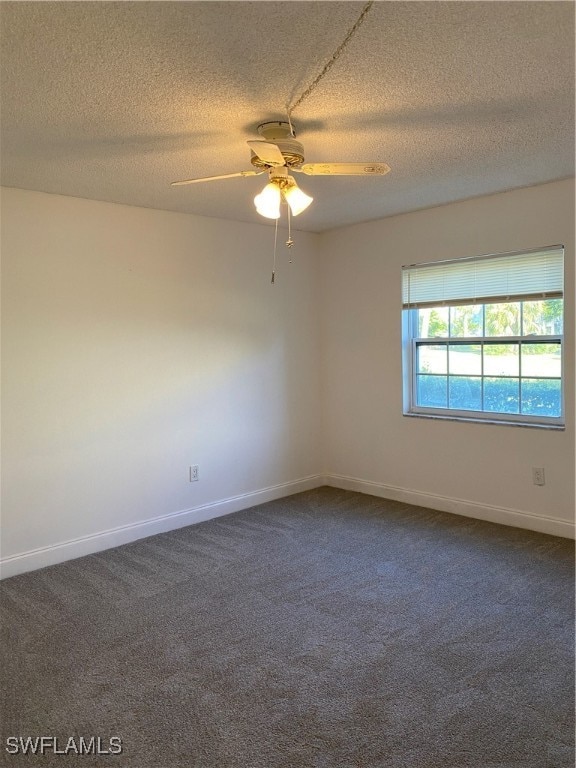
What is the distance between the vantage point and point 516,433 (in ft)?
13.1

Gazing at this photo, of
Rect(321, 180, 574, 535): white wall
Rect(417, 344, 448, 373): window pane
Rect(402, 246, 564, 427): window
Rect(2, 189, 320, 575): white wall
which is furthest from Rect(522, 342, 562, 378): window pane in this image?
Rect(2, 189, 320, 575): white wall

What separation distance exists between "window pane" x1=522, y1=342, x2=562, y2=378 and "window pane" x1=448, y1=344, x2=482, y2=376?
0.35 m

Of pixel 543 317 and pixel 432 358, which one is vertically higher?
pixel 543 317

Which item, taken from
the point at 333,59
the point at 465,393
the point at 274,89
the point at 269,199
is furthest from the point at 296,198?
the point at 465,393

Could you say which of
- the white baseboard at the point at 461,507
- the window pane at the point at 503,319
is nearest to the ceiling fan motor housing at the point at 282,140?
the window pane at the point at 503,319

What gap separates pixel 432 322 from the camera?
14.9 feet

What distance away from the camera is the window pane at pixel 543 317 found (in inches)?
150

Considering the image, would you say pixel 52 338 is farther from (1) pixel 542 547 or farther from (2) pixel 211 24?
(1) pixel 542 547

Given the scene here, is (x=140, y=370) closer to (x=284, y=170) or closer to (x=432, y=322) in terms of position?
(x=284, y=170)

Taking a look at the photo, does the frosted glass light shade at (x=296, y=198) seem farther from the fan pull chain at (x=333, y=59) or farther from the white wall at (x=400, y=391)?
the white wall at (x=400, y=391)

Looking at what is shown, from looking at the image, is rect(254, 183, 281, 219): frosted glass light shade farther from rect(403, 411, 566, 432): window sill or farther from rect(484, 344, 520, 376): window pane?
rect(403, 411, 566, 432): window sill

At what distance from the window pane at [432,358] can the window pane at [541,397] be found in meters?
0.67

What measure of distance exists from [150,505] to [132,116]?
105 inches

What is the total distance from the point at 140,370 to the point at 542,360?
280cm
